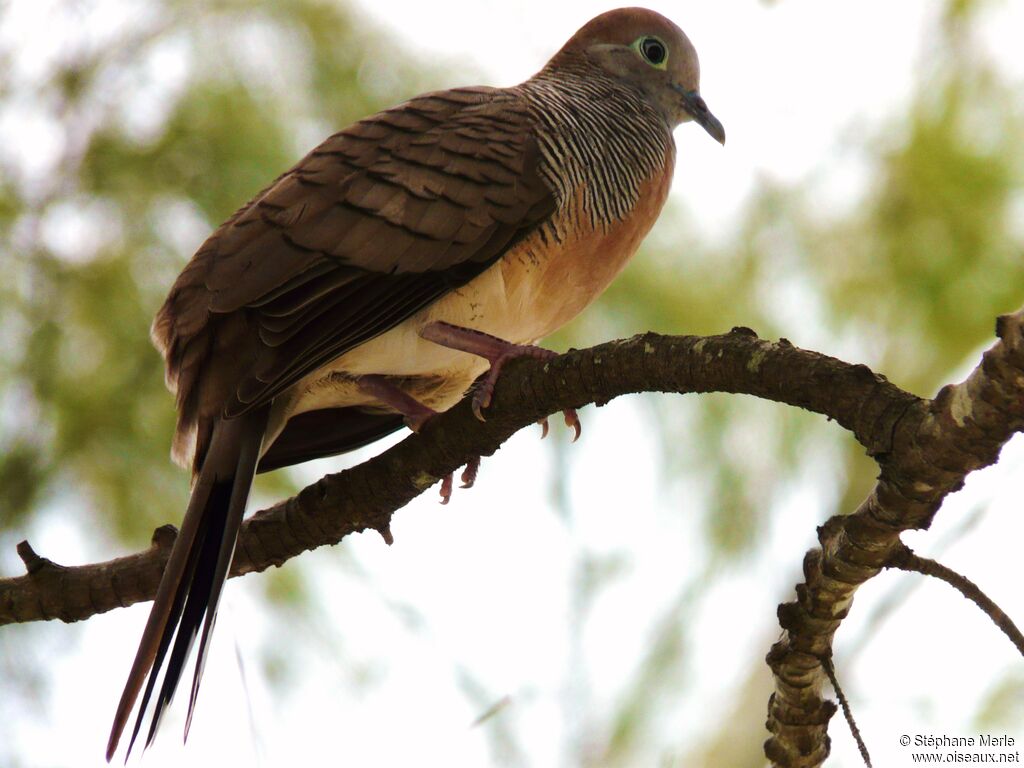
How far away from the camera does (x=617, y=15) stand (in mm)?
3771

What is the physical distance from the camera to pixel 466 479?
2.97 meters

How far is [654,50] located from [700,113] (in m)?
0.24

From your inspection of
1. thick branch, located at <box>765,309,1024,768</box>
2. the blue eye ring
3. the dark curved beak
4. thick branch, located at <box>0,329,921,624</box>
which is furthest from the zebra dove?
thick branch, located at <box>765,309,1024,768</box>

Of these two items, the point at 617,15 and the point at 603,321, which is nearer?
the point at 617,15

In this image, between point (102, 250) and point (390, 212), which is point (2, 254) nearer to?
point (102, 250)

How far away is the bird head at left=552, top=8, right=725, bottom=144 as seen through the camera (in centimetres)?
368

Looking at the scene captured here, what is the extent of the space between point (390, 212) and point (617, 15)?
1.33 meters

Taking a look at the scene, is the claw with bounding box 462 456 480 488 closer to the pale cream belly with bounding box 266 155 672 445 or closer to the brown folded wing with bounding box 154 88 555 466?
the pale cream belly with bounding box 266 155 672 445

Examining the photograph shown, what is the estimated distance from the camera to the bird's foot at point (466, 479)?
9.24 ft

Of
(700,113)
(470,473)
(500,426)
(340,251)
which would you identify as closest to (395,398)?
(470,473)

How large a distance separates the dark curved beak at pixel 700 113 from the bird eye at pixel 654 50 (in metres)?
0.10

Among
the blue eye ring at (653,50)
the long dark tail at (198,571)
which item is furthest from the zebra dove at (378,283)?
the blue eye ring at (653,50)

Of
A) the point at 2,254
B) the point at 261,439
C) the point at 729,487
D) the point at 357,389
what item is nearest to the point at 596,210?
the point at 357,389

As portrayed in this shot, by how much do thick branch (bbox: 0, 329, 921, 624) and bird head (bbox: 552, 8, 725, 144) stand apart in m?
1.51
